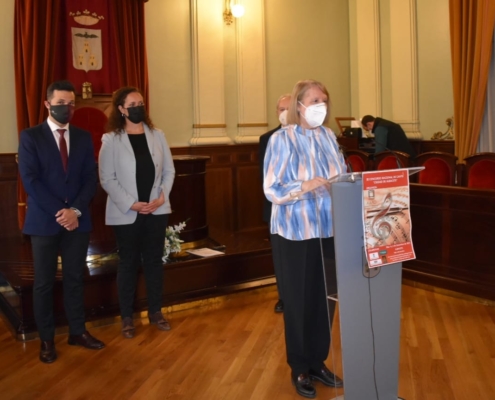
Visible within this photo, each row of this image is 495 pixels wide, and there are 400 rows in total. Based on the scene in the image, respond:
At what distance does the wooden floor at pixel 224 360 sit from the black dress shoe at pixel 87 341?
0.15 feet

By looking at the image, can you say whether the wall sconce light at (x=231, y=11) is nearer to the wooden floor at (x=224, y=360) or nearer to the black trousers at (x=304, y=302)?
the wooden floor at (x=224, y=360)

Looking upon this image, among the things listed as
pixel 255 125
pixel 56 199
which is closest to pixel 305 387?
pixel 56 199

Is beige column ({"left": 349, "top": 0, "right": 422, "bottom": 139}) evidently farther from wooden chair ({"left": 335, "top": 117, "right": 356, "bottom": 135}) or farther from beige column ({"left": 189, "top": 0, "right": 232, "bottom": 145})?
beige column ({"left": 189, "top": 0, "right": 232, "bottom": 145})

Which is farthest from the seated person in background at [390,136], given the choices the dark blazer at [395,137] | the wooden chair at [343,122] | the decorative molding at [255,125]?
the decorative molding at [255,125]

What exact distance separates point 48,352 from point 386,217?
245cm

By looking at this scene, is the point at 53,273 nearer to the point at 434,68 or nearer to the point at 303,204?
the point at 303,204

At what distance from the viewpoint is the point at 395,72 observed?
8820mm

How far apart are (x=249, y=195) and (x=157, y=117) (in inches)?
Result: 65.8

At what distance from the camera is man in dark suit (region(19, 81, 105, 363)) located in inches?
151

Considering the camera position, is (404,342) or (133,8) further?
(133,8)

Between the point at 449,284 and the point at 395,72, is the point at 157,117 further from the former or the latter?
the point at 449,284

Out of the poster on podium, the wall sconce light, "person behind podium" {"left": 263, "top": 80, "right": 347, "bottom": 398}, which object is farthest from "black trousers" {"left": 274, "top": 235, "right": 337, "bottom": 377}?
the wall sconce light

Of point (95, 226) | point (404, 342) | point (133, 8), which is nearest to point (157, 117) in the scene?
point (133, 8)

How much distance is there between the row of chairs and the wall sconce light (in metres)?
2.84
